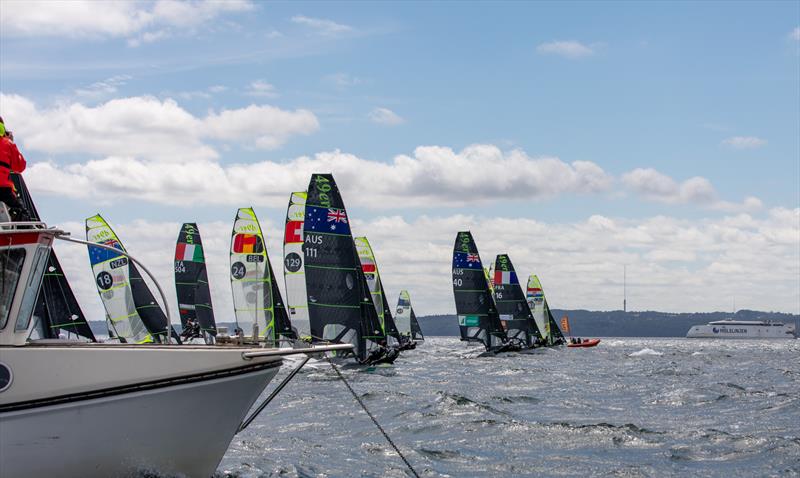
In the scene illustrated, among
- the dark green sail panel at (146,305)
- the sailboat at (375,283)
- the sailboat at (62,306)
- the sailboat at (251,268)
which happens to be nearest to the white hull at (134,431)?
the sailboat at (62,306)

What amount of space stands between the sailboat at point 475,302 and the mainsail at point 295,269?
24.6 m

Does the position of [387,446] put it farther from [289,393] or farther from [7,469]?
[289,393]

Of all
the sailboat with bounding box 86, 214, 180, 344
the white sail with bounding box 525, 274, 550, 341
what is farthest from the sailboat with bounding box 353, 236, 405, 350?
the white sail with bounding box 525, 274, 550, 341

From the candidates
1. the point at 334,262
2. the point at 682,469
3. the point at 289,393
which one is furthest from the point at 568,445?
the point at 334,262

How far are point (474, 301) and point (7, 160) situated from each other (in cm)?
6481

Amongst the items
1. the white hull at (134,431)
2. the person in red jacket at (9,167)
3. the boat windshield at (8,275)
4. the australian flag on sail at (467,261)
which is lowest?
the white hull at (134,431)

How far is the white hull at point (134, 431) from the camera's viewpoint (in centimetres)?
1194

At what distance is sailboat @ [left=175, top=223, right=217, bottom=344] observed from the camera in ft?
226

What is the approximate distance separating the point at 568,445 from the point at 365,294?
102 feet

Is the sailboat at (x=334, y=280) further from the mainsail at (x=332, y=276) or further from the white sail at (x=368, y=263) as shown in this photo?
the white sail at (x=368, y=263)

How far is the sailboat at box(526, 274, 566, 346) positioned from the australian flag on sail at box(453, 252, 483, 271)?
18618 mm

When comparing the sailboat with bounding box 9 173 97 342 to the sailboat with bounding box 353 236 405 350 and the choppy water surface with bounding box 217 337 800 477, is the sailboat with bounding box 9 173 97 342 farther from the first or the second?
the sailboat with bounding box 353 236 405 350

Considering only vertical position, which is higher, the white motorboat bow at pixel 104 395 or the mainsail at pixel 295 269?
the mainsail at pixel 295 269

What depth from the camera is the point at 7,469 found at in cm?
1189
